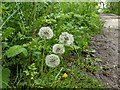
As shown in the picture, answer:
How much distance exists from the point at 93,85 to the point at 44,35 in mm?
386

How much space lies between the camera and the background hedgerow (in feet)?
5.06

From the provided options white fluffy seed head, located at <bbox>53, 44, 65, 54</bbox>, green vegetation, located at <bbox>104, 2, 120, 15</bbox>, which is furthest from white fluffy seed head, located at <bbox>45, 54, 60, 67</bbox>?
green vegetation, located at <bbox>104, 2, 120, 15</bbox>

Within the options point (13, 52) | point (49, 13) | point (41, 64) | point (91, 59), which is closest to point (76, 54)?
point (91, 59)

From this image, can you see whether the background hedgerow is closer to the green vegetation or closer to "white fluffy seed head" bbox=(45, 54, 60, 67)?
"white fluffy seed head" bbox=(45, 54, 60, 67)

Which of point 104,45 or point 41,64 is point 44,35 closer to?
point 41,64

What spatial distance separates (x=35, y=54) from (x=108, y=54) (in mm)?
772

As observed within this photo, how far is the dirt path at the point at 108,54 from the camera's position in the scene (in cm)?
186

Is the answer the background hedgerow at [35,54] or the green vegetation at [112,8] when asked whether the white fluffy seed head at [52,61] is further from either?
the green vegetation at [112,8]

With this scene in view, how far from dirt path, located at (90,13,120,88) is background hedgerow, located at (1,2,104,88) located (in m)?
0.07

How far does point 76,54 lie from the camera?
6.75 feet

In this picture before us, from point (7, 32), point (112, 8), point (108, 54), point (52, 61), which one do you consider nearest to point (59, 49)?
point (52, 61)

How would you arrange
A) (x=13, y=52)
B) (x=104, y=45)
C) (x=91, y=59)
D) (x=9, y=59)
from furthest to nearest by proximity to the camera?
(x=104, y=45)
(x=91, y=59)
(x=9, y=59)
(x=13, y=52)

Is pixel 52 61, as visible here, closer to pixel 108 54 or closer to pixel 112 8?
pixel 108 54

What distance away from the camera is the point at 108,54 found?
226 centimetres
